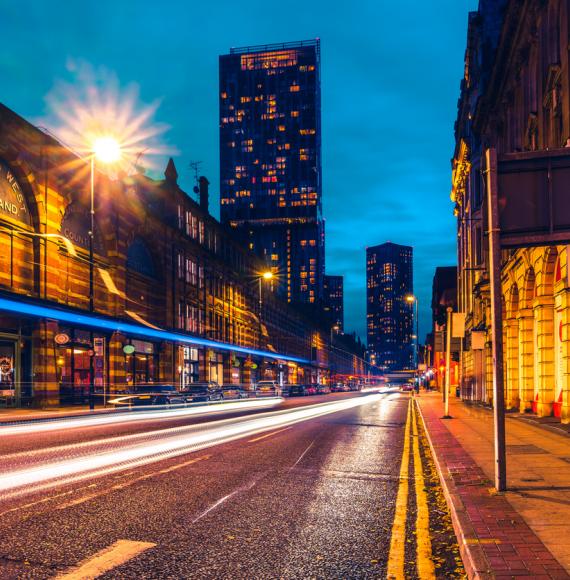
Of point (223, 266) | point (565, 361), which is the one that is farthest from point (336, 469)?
point (223, 266)

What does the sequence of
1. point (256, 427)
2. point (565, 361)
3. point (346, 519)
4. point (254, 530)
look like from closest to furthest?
point (254, 530) → point (346, 519) → point (565, 361) → point (256, 427)

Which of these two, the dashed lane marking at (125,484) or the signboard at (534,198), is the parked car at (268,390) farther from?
the signboard at (534,198)

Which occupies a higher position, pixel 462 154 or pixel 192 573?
pixel 462 154

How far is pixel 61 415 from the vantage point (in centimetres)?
2603

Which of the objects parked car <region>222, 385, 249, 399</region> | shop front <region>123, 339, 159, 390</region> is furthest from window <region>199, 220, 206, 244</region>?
shop front <region>123, 339, 159, 390</region>

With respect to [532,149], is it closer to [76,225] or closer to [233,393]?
[76,225]

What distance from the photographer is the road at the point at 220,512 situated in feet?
18.2

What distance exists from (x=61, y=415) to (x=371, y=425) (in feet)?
43.0

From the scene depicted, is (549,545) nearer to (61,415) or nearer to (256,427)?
(256,427)

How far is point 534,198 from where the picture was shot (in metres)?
8.27

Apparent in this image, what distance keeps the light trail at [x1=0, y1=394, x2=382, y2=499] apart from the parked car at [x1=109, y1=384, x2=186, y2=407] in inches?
601

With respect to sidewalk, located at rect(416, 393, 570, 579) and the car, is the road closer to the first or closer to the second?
sidewalk, located at rect(416, 393, 570, 579)

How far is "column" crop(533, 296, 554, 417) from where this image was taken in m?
21.4

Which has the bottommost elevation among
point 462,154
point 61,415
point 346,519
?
point 61,415
